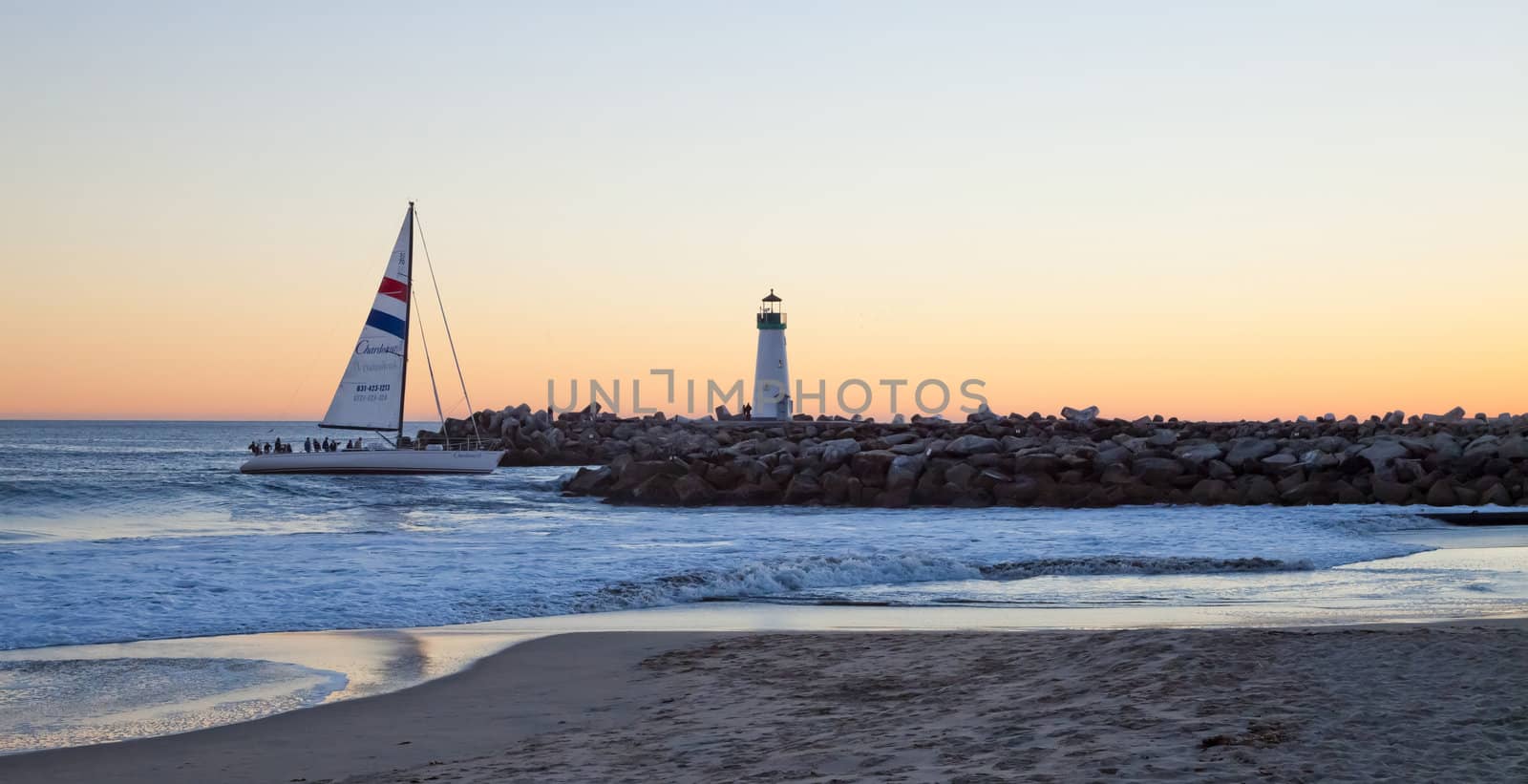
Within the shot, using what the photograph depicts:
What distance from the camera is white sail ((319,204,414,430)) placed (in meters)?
32.8

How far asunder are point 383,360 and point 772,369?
17326 mm

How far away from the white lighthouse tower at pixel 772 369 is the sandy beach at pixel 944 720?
3950cm

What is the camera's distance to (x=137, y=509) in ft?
82.8

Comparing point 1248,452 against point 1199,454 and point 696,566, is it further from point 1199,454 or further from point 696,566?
point 696,566

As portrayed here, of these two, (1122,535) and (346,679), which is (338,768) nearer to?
(346,679)

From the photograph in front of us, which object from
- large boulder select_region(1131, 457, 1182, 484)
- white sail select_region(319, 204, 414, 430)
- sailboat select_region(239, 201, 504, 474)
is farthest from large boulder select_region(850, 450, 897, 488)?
white sail select_region(319, 204, 414, 430)

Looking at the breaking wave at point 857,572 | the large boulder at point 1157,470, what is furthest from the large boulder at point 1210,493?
the breaking wave at point 857,572

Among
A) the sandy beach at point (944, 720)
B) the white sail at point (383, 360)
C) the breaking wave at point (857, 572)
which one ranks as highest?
the white sail at point (383, 360)

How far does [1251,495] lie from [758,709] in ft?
60.2

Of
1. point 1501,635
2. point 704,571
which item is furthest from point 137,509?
point 1501,635

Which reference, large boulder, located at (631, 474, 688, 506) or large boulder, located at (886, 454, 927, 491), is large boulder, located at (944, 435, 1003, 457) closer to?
large boulder, located at (886, 454, 927, 491)

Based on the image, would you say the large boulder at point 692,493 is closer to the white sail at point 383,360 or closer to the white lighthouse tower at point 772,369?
the white sail at point 383,360

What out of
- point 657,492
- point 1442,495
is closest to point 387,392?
point 657,492

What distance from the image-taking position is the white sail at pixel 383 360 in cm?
3284
